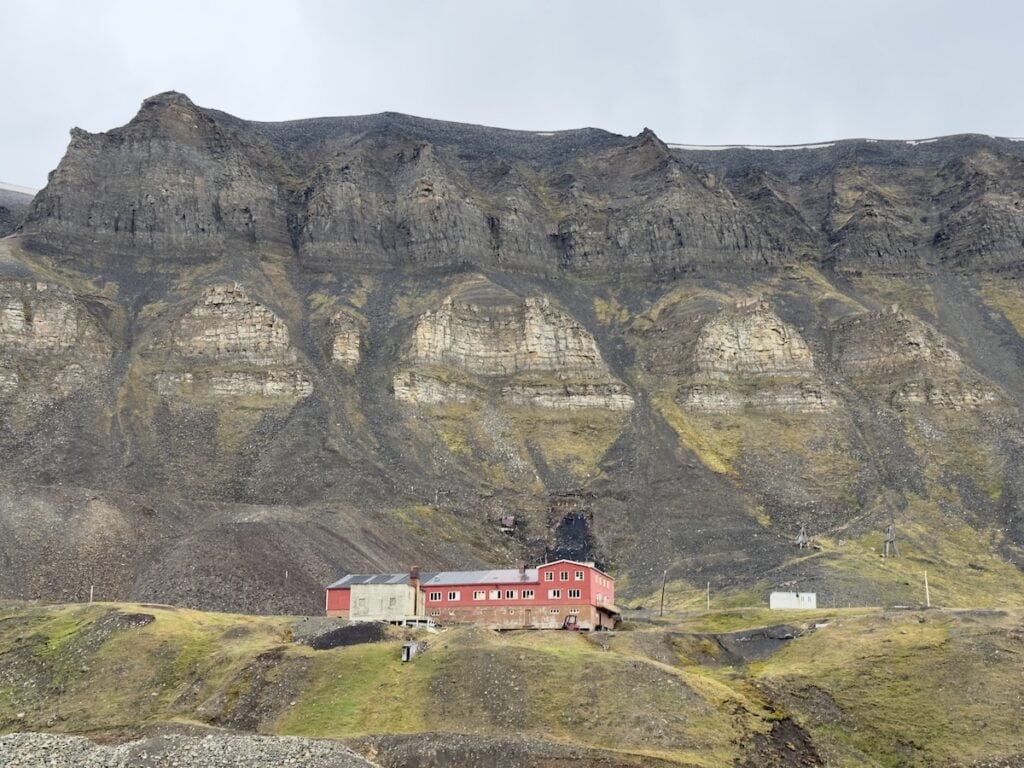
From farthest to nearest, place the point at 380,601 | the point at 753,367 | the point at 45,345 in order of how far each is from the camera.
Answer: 1. the point at 753,367
2. the point at 45,345
3. the point at 380,601

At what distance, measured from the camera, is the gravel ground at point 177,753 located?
39.8 meters

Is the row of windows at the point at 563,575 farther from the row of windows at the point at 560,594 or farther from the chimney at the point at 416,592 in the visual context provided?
the chimney at the point at 416,592

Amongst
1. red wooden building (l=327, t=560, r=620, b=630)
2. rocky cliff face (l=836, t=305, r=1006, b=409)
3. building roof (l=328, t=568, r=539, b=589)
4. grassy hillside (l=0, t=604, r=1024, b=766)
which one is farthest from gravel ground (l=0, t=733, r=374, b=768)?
rocky cliff face (l=836, t=305, r=1006, b=409)

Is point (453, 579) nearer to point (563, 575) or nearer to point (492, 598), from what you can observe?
point (492, 598)

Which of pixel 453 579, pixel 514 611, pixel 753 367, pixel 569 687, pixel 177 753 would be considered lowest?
pixel 177 753

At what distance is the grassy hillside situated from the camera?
50750 mm

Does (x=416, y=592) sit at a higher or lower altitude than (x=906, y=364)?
lower

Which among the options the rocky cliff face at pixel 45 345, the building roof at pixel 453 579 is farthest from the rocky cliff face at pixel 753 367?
the rocky cliff face at pixel 45 345

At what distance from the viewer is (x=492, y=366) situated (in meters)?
139

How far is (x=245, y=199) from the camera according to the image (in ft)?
533

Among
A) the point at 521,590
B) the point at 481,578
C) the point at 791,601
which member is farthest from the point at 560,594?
the point at 791,601

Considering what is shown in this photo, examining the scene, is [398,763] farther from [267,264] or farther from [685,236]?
[685,236]

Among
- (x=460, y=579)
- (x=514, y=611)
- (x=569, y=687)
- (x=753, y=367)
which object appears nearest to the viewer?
(x=569, y=687)

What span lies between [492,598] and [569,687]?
77.2 ft
